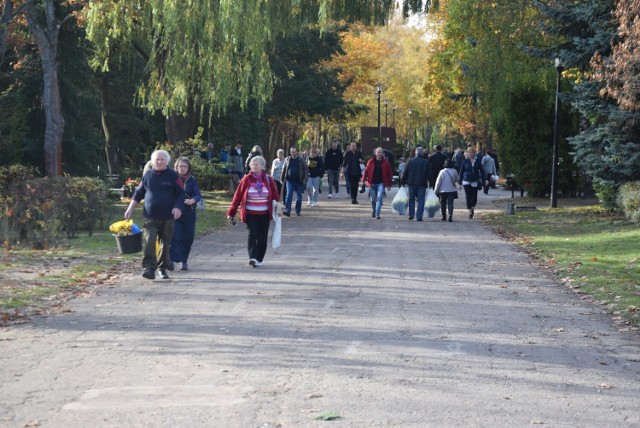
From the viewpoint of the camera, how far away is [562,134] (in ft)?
119

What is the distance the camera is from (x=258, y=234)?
634 inches

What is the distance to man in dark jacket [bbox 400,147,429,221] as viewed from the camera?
91.8ft

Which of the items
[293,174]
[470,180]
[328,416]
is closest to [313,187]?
[293,174]

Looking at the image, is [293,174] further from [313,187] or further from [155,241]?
[155,241]

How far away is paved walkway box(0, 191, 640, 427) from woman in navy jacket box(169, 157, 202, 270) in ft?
1.16

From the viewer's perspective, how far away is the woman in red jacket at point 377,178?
94.0 ft

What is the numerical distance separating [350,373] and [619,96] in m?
18.2

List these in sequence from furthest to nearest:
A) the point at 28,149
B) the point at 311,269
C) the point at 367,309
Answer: the point at 28,149, the point at 311,269, the point at 367,309

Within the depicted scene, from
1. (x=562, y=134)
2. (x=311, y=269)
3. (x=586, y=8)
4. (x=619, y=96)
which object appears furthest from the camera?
(x=562, y=134)

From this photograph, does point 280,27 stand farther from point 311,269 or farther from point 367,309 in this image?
point 367,309

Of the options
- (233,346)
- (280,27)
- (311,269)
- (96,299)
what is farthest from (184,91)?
(233,346)

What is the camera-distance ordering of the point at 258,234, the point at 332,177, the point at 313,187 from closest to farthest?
1. the point at 258,234
2. the point at 313,187
3. the point at 332,177

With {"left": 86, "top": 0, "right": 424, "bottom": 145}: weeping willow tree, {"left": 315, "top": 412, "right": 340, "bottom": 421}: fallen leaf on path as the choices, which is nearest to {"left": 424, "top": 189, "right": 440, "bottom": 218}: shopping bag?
{"left": 86, "top": 0, "right": 424, "bottom": 145}: weeping willow tree

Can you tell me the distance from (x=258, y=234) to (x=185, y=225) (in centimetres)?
112
